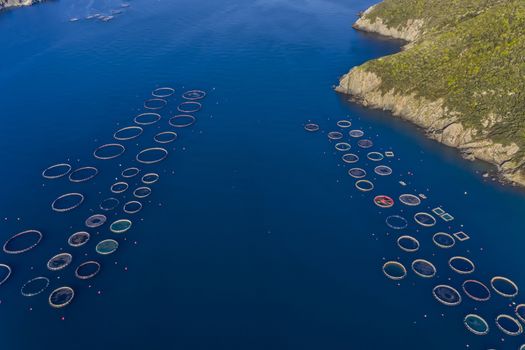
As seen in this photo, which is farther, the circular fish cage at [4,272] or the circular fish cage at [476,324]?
the circular fish cage at [4,272]

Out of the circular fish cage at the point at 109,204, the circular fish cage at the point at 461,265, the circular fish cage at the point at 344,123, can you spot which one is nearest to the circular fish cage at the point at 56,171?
the circular fish cage at the point at 109,204

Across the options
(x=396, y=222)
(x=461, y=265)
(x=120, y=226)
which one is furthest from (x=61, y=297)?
(x=461, y=265)

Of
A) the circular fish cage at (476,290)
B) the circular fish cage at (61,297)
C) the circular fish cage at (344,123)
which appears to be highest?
the circular fish cage at (344,123)

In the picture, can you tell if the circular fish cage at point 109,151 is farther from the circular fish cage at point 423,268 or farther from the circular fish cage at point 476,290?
the circular fish cage at point 476,290

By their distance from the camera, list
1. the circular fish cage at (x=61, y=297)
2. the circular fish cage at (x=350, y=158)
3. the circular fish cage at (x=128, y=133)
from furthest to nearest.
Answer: the circular fish cage at (x=128, y=133)
the circular fish cage at (x=350, y=158)
the circular fish cage at (x=61, y=297)

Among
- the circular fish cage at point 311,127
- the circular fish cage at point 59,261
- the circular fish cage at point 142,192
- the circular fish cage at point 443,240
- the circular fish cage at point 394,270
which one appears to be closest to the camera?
the circular fish cage at point 394,270

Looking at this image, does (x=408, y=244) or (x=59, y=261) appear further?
(x=408, y=244)

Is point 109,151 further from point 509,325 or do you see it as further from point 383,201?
point 509,325
